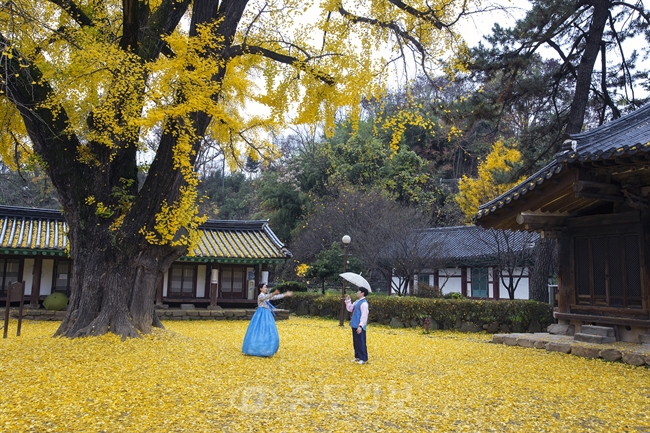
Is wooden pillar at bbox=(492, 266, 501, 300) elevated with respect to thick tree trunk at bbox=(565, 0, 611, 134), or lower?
Result: lower

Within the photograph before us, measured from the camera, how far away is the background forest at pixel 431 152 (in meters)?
15.1

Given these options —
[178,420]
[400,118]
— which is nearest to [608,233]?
[400,118]

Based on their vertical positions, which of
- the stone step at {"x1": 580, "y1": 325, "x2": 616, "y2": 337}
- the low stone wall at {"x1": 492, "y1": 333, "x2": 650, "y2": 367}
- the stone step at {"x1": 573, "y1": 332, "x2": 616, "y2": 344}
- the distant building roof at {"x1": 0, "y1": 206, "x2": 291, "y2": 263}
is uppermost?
the distant building roof at {"x1": 0, "y1": 206, "x2": 291, "y2": 263}

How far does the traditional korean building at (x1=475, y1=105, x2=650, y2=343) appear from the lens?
9.27 meters

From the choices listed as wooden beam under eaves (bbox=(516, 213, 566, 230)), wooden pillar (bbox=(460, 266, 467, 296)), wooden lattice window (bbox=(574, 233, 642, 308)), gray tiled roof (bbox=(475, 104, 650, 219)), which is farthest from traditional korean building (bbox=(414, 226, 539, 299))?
gray tiled roof (bbox=(475, 104, 650, 219))

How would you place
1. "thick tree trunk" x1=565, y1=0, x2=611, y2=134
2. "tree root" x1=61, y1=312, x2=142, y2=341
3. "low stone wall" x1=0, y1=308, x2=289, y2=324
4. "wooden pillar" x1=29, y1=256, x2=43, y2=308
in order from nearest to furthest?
1. "tree root" x1=61, y1=312, x2=142, y2=341
2. "thick tree trunk" x1=565, y1=0, x2=611, y2=134
3. "low stone wall" x1=0, y1=308, x2=289, y2=324
4. "wooden pillar" x1=29, y1=256, x2=43, y2=308

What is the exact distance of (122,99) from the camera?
944 cm

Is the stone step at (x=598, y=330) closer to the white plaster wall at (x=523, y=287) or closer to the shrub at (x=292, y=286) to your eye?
the white plaster wall at (x=523, y=287)

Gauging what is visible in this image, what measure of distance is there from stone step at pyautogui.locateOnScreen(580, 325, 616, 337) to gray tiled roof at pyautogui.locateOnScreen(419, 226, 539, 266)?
1245 cm

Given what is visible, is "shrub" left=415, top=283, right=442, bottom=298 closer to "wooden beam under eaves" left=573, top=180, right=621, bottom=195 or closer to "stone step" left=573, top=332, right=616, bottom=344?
"stone step" left=573, top=332, right=616, bottom=344

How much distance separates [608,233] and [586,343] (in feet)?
Answer: 7.75

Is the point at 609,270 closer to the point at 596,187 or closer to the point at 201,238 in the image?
the point at 596,187

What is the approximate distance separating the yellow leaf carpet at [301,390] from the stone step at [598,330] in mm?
1035

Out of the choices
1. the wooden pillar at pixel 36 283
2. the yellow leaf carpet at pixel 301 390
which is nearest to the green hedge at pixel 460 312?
the yellow leaf carpet at pixel 301 390
